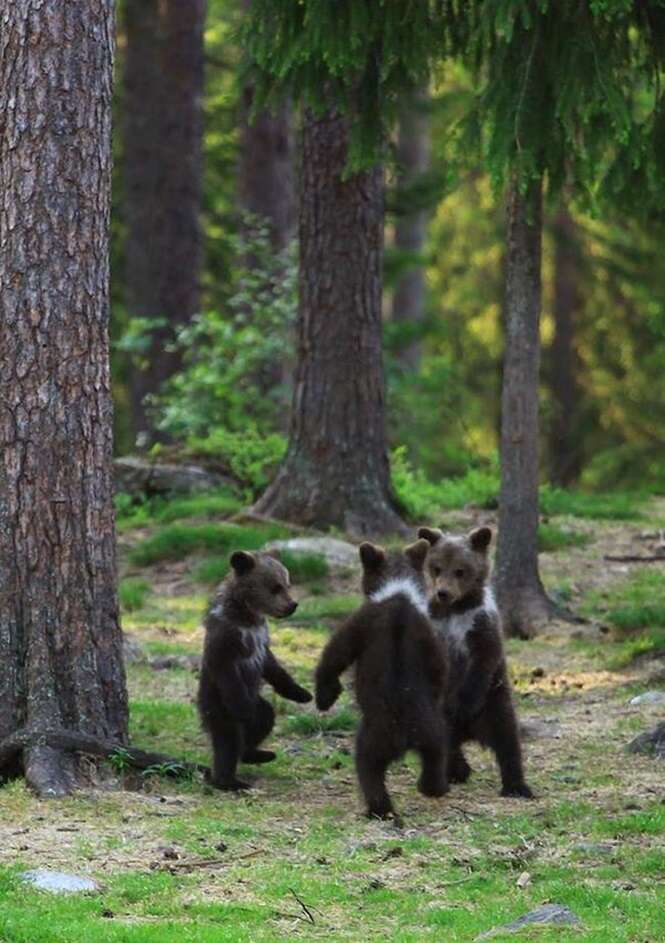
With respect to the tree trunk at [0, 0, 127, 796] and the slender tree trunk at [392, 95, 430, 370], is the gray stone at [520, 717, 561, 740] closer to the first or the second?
the tree trunk at [0, 0, 127, 796]

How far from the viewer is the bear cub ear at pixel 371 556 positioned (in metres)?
10.2

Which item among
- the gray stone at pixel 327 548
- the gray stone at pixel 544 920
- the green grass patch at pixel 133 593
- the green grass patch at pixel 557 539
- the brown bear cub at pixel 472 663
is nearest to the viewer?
A: the gray stone at pixel 544 920

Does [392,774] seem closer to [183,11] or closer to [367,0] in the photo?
[367,0]

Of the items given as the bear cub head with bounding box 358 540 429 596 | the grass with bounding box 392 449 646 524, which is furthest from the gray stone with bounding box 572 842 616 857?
the grass with bounding box 392 449 646 524

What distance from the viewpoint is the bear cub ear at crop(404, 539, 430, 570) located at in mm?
10344

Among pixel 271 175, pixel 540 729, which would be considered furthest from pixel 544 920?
pixel 271 175

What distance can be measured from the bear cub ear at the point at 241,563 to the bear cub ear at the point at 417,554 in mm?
1123

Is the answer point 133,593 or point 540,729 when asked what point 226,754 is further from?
point 133,593

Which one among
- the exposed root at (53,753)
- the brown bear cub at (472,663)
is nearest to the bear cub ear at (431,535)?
the brown bear cub at (472,663)

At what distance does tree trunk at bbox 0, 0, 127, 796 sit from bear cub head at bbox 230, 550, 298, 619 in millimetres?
941

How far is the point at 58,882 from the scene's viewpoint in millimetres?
8156

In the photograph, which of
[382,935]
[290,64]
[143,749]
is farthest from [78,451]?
[290,64]

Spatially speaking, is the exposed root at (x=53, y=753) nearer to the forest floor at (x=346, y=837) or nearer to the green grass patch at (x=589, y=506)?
the forest floor at (x=346, y=837)

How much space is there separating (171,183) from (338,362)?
10053 mm
